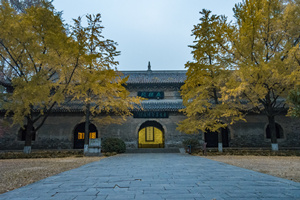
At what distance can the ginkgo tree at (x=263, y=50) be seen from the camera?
1026 centimetres

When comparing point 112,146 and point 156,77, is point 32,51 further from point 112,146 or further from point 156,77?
point 156,77

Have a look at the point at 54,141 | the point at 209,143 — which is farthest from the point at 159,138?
the point at 54,141

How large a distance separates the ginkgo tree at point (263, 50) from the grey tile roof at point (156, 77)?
7.41 metres

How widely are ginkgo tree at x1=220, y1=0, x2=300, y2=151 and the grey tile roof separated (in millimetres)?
7411

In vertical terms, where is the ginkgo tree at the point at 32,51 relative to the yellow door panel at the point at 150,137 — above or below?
above

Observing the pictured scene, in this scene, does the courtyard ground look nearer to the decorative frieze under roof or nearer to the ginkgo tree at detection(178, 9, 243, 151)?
the ginkgo tree at detection(178, 9, 243, 151)

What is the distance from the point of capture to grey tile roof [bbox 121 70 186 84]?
18781 millimetres

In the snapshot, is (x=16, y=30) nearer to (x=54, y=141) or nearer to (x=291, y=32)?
(x=54, y=141)

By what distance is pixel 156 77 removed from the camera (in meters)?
20.1

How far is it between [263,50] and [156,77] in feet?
34.1

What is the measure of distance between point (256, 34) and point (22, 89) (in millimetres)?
13153

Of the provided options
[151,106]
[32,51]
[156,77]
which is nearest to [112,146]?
[151,106]

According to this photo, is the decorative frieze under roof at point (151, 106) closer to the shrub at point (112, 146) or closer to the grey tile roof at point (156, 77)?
the grey tile roof at point (156, 77)

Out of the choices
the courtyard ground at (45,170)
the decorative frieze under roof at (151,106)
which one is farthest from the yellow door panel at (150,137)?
the courtyard ground at (45,170)
